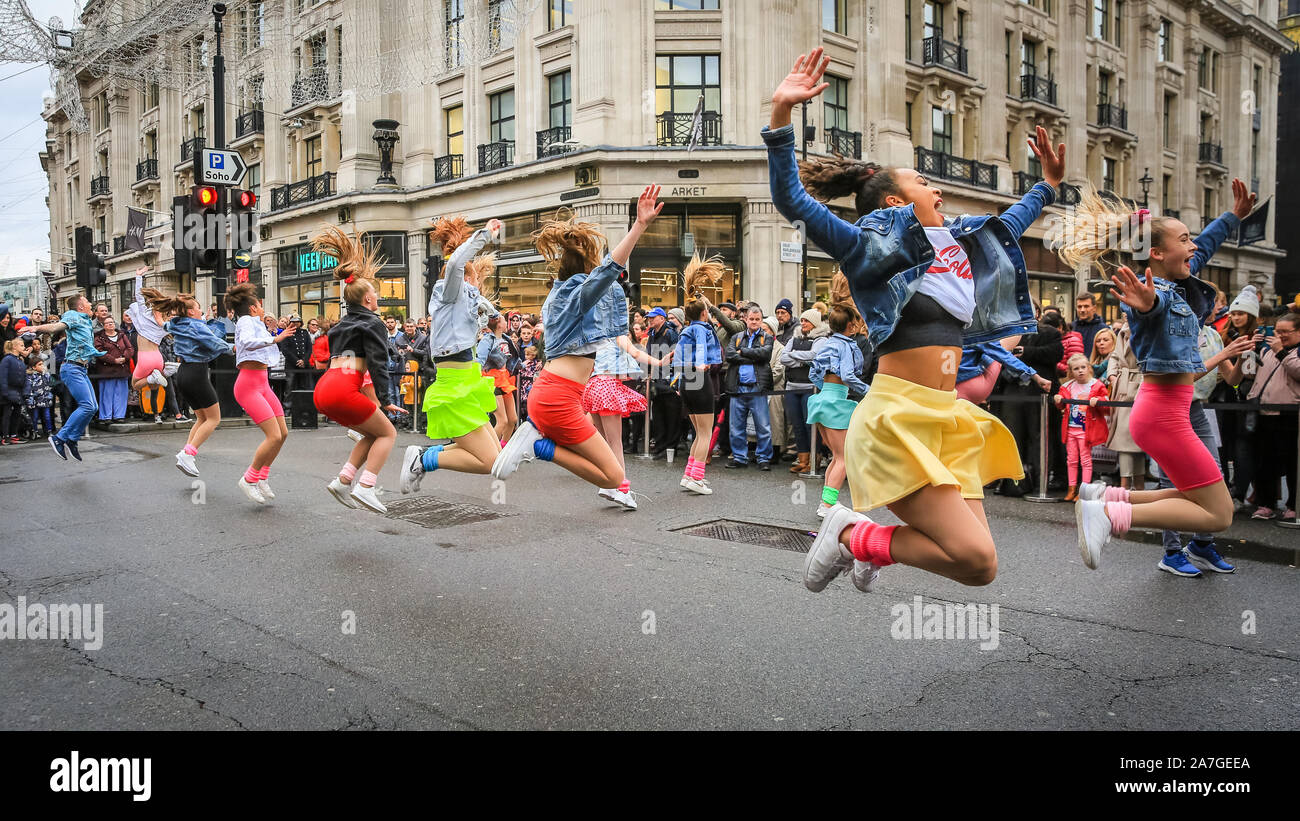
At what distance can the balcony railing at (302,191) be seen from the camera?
34.2 m

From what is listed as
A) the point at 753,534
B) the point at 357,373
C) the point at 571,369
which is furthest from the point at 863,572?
the point at 357,373

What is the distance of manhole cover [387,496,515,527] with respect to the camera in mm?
7516

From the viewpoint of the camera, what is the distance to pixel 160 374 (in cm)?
1420

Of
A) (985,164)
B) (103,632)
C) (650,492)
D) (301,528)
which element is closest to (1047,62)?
(985,164)

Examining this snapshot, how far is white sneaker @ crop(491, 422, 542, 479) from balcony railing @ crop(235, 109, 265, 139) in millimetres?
35815

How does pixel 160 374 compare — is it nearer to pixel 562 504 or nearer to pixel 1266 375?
pixel 562 504

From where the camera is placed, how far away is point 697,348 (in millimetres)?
10438

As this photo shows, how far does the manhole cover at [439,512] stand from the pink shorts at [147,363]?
7.90 metres

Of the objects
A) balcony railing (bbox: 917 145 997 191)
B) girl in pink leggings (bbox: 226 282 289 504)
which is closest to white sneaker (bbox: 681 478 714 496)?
girl in pink leggings (bbox: 226 282 289 504)

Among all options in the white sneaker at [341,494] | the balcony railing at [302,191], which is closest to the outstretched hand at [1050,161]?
the white sneaker at [341,494]

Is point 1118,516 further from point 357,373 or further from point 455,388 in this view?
point 357,373

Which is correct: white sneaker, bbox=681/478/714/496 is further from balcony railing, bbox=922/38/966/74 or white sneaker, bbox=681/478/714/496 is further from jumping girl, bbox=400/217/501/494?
balcony railing, bbox=922/38/966/74

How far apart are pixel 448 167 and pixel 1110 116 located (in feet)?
88.8

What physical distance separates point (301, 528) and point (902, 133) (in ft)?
81.3
